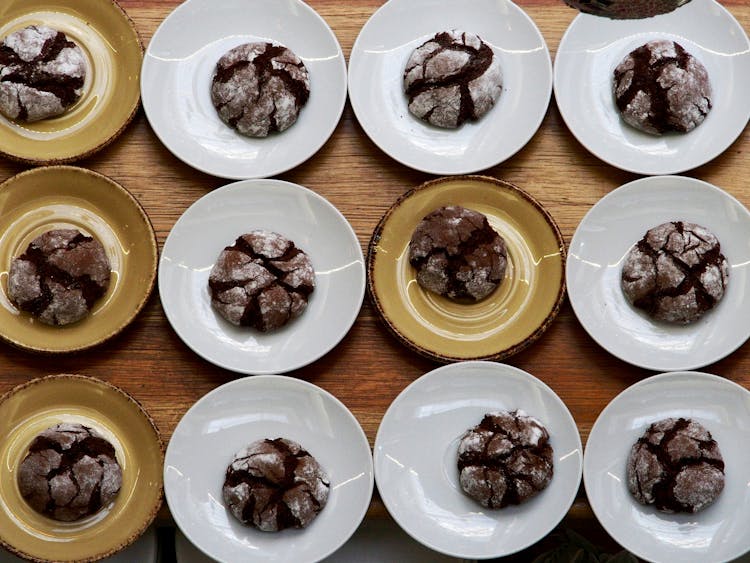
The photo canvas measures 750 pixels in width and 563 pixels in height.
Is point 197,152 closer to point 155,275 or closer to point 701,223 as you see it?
point 155,275

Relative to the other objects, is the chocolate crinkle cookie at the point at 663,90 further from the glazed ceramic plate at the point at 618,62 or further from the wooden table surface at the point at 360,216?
the wooden table surface at the point at 360,216

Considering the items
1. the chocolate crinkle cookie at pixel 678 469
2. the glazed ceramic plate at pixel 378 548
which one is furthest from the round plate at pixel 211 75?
the chocolate crinkle cookie at pixel 678 469

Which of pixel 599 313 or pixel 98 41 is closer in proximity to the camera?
pixel 599 313

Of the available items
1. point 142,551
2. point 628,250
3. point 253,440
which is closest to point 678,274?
point 628,250

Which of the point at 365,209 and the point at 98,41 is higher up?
the point at 98,41

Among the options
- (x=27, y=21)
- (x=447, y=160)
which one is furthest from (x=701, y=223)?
(x=27, y=21)

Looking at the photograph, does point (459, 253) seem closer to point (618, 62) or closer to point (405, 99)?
point (405, 99)
